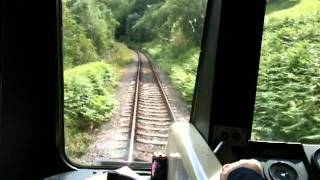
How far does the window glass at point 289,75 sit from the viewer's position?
2652 mm

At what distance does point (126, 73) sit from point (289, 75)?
3.41 ft

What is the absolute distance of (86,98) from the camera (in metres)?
3.14

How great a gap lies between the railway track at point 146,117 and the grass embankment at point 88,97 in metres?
0.12

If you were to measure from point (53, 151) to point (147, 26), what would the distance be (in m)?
1.03

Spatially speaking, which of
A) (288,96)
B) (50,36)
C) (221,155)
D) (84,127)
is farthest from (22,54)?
(288,96)

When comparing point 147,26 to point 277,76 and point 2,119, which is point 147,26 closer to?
point 277,76

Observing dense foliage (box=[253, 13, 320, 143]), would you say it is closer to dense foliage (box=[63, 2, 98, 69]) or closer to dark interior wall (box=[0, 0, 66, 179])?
dense foliage (box=[63, 2, 98, 69])

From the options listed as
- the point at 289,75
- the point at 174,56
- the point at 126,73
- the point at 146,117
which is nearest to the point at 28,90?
the point at 126,73

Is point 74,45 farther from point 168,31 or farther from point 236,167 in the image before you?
point 236,167

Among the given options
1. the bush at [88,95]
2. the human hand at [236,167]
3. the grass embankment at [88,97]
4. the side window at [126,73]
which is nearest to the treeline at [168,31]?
the side window at [126,73]

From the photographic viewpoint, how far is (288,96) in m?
2.77

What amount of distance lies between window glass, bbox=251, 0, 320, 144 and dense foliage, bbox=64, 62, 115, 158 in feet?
3.23

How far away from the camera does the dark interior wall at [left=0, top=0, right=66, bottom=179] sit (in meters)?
2.89

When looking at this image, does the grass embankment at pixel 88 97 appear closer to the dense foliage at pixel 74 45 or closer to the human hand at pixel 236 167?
the dense foliage at pixel 74 45
